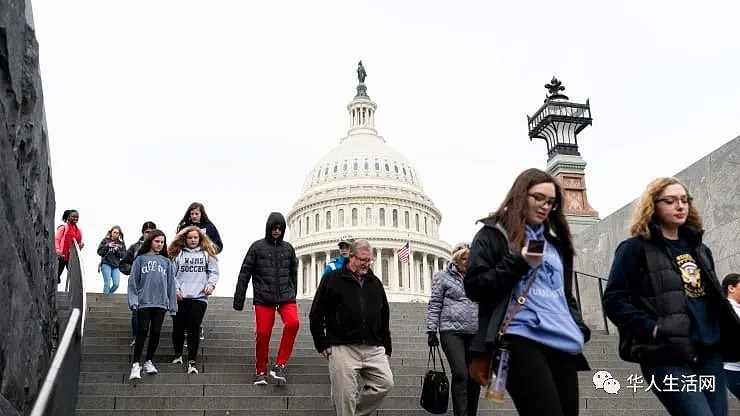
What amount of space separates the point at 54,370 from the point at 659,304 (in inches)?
123

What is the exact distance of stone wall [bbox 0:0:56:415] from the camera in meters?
3.47

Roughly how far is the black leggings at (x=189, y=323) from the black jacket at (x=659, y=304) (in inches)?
212

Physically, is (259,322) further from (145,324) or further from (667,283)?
(667,283)

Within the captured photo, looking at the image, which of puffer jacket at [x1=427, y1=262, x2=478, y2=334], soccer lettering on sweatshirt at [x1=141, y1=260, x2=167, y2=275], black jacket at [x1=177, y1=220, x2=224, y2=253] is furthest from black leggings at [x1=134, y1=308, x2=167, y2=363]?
puffer jacket at [x1=427, y1=262, x2=478, y2=334]

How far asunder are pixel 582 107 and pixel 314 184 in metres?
68.0

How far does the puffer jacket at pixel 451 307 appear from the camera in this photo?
671 centimetres

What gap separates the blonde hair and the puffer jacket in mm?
2906

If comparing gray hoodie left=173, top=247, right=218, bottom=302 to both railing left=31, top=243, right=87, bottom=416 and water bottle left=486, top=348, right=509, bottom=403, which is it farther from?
water bottle left=486, top=348, right=509, bottom=403

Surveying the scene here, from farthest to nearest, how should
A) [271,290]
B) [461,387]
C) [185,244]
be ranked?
[185,244] < [271,290] < [461,387]

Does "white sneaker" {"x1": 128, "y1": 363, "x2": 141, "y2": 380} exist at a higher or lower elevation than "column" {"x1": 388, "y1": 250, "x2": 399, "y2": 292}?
lower

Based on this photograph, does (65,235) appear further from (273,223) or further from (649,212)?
(649,212)

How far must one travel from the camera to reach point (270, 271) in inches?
313

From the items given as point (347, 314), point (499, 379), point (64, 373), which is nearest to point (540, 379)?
point (499, 379)

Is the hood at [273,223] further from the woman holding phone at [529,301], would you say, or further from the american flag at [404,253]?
the american flag at [404,253]
